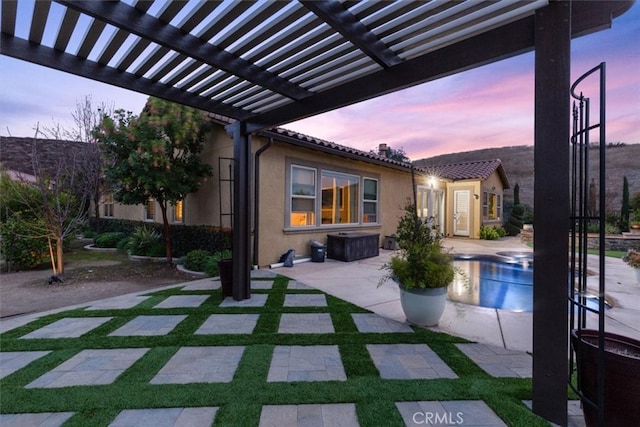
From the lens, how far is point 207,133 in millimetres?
7781

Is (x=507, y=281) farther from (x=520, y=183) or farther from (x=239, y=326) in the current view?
(x=520, y=183)

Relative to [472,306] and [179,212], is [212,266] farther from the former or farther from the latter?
[472,306]

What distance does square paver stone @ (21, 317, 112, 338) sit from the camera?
321cm

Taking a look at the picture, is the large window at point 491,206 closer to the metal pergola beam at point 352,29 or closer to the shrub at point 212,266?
the shrub at point 212,266

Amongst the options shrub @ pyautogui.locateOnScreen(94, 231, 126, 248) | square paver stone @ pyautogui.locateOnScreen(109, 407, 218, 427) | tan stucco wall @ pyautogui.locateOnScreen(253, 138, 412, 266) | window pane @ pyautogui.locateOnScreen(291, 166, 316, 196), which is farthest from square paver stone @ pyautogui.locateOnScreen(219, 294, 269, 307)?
shrub @ pyautogui.locateOnScreen(94, 231, 126, 248)

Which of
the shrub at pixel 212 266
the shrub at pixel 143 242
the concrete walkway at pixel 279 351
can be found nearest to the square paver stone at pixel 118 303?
the concrete walkway at pixel 279 351

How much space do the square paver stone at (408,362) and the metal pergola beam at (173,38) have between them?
3.01 m

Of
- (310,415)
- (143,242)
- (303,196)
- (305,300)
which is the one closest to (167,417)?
(310,415)

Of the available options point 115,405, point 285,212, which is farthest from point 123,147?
point 115,405

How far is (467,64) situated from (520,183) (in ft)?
73.1

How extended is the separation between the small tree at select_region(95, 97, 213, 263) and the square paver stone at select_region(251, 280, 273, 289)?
3452mm

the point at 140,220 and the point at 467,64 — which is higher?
the point at 467,64

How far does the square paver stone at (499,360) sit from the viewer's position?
8.13 ft

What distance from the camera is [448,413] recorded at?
1971 millimetres
